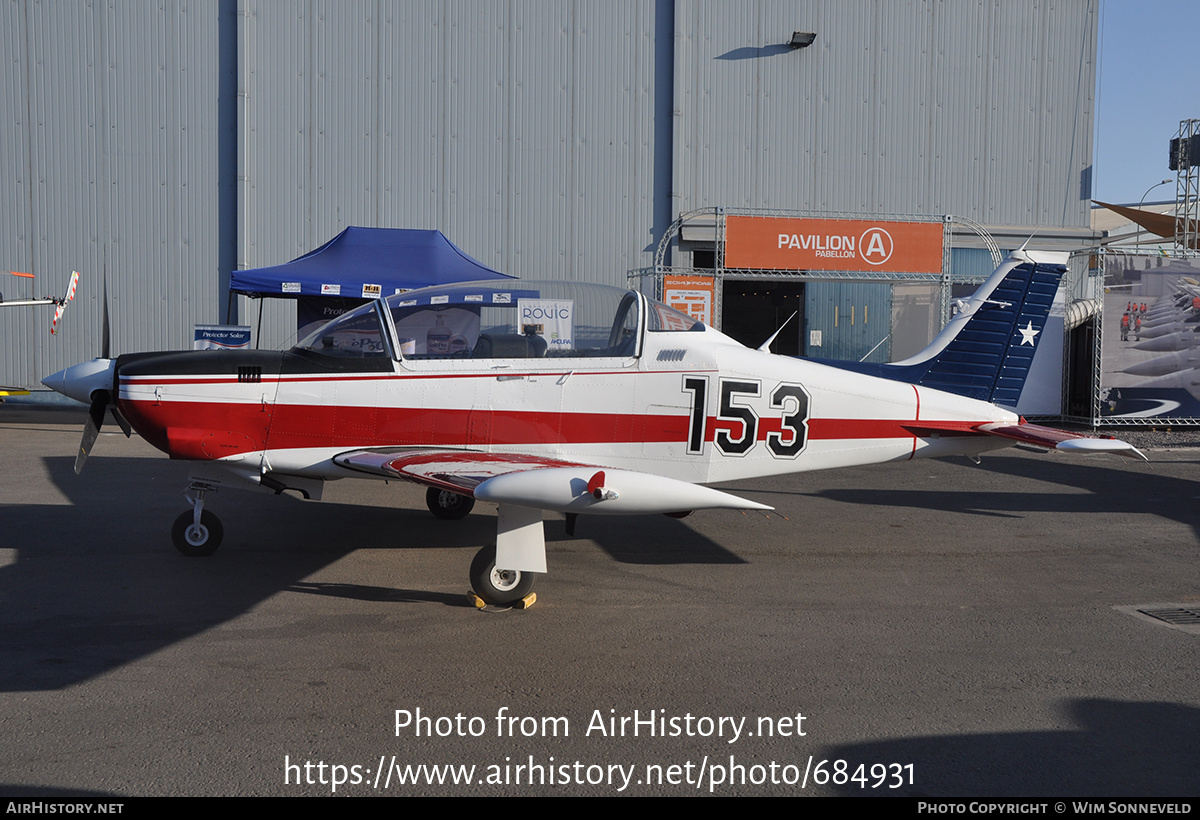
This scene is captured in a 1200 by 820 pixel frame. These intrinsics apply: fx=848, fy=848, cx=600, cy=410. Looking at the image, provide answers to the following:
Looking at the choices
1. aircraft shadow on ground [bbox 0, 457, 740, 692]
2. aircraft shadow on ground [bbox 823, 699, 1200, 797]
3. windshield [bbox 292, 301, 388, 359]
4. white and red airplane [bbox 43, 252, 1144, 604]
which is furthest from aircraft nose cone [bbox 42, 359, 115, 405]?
aircraft shadow on ground [bbox 823, 699, 1200, 797]

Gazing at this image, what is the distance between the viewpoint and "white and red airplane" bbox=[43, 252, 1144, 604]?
5445mm

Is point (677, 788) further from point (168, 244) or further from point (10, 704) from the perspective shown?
point (168, 244)

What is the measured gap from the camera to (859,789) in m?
2.97

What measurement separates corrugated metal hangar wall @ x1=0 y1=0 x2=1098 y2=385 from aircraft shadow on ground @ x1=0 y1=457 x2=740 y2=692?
896 centimetres

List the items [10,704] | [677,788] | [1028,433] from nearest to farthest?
[677,788] → [10,704] → [1028,433]

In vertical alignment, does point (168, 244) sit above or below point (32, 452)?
above

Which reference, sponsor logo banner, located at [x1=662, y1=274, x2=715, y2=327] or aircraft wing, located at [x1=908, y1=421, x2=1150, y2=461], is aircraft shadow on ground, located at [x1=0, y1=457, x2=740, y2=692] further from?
sponsor logo banner, located at [x1=662, y1=274, x2=715, y2=327]

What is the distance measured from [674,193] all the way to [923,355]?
1104 cm

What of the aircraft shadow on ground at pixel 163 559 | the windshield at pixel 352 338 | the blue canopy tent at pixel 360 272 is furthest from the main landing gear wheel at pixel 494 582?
the blue canopy tent at pixel 360 272

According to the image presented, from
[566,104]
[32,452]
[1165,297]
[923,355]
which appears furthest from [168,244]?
[1165,297]

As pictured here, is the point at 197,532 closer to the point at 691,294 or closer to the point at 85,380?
the point at 85,380

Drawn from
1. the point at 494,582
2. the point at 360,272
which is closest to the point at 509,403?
the point at 494,582

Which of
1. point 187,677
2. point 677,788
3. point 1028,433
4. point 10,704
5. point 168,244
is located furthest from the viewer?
point 168,244

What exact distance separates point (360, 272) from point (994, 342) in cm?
866
